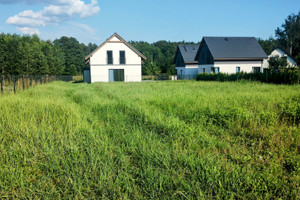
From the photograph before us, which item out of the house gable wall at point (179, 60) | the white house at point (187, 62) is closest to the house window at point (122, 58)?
the white house at point (187, 62)

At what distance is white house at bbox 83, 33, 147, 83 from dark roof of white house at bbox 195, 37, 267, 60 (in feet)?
37.2

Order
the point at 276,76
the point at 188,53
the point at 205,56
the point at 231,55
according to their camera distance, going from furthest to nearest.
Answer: the point at 188,53
the point at 205,56
the point at 231,55
the point at 276,76

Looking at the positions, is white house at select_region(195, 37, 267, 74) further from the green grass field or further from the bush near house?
the green grass field

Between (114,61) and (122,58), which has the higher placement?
(122,58)

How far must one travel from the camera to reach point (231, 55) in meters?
32.6

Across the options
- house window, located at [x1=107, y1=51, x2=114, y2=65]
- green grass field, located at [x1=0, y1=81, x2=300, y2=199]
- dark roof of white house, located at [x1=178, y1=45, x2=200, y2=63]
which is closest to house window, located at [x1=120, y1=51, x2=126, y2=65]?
house window, located at [x1=107, y1=51, x2=114, y2=65]

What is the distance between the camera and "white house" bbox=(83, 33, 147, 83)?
1308 inches

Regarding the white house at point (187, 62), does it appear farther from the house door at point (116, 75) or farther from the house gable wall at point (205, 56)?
the house door at point (116, 75)

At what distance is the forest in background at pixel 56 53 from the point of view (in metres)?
40.9

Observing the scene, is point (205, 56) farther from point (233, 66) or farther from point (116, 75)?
point (116, 75)

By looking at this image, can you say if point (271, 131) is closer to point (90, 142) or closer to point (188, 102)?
point (188, 102)

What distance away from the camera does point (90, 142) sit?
13.2 ft

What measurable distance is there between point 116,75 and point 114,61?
216cm

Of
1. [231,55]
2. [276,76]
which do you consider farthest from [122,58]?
[276,76]
